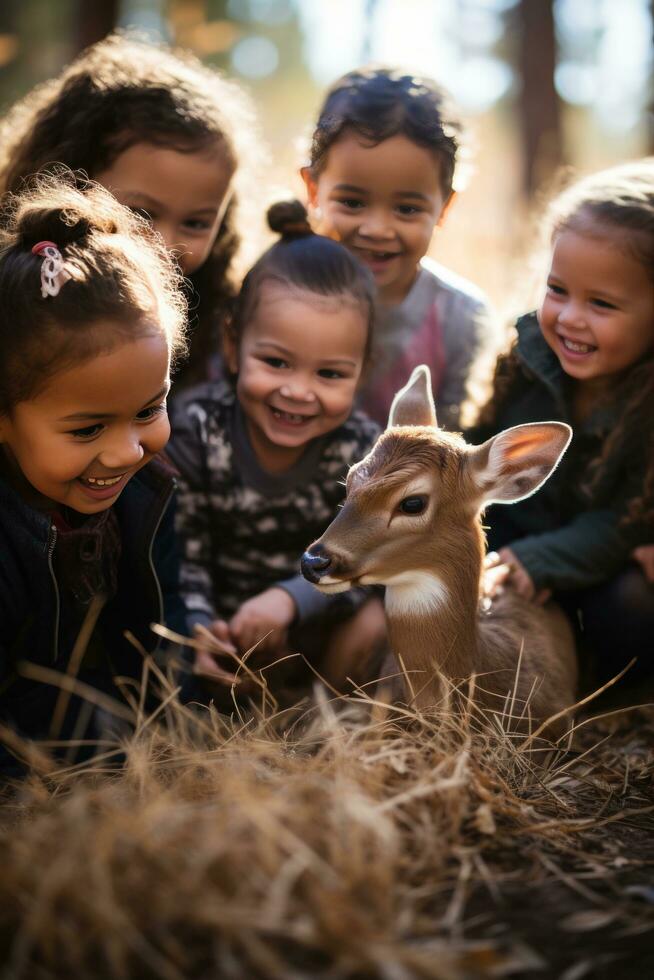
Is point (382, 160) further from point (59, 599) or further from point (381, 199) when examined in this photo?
point (59, 599)

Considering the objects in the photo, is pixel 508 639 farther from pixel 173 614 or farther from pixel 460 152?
pixel 460 152

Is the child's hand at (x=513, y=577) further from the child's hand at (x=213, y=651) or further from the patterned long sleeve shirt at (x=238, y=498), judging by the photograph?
the child's hand at (x=213, y=651)

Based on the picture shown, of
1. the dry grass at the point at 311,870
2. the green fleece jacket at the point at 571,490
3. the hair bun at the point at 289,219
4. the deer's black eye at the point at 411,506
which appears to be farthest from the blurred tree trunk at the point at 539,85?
the dry grass at the point at 311,870

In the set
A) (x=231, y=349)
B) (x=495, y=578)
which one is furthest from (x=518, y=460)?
(x=231, y=349)

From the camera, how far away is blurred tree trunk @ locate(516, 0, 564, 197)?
1196cm

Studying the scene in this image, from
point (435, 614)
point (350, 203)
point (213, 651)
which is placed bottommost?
point (213, 651)

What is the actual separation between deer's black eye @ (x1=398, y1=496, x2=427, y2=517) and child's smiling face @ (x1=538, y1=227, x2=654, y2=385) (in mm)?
1160

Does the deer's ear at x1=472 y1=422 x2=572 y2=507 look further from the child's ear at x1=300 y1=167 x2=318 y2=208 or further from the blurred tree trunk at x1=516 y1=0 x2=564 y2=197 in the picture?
the blurred tree trunk at x1=516 y1=0 x2=564 y2=197

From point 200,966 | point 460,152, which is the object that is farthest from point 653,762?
point 460,152

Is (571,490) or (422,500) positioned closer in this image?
(422,500)

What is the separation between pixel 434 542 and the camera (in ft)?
10.1

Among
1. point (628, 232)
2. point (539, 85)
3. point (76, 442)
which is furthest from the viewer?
point (539, 85)

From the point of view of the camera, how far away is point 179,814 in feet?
6.55

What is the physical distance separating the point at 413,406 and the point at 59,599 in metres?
1.41
